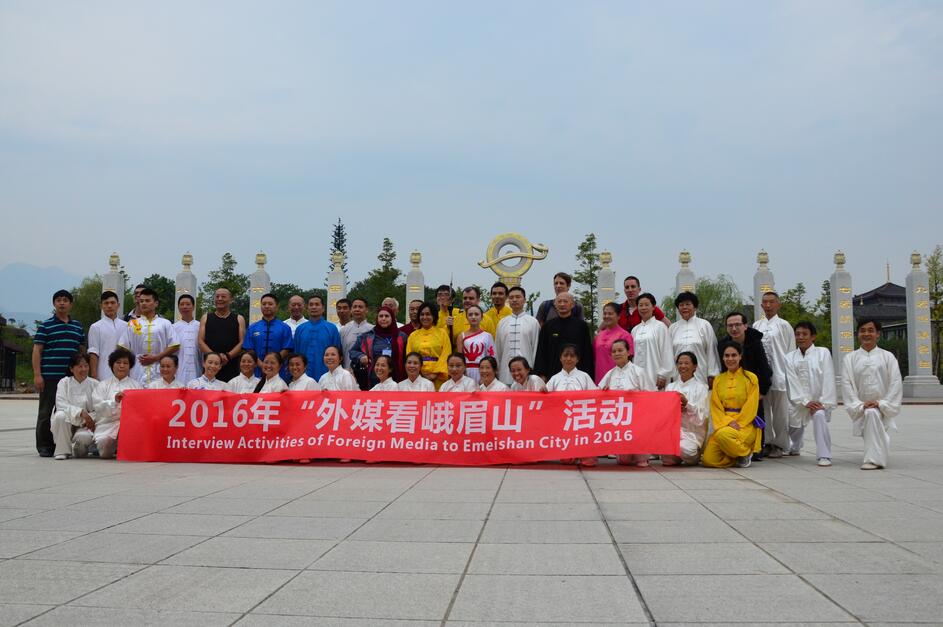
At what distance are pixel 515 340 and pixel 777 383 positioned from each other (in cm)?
300

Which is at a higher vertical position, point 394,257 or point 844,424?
point 394,257

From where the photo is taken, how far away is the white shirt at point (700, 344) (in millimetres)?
7938

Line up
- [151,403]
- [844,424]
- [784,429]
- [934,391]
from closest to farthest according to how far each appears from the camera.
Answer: [151,403] < [784,429] < [844,424] < [934,391]

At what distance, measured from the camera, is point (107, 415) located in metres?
→ 7.88

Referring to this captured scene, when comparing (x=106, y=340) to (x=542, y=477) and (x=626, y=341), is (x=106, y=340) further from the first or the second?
(x=626, y=341)

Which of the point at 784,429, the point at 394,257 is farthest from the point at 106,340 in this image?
the point at 394,257

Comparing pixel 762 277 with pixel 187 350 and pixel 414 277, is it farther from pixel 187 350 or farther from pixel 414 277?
pixel 187 350

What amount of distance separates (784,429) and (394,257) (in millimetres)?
40899

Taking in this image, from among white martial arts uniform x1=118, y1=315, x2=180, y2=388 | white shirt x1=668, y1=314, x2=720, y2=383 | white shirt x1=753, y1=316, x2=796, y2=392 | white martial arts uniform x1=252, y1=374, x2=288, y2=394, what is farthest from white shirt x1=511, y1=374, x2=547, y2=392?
white martial arts uniform x1=118, y1=315, x2=180, y2=388

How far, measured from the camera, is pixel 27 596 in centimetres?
295

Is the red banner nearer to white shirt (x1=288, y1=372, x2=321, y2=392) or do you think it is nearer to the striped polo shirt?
white shirt (x1=288, y1=372, x2=321, y2=392)

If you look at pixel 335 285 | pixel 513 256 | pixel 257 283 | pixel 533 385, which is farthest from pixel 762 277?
pixel 533 385

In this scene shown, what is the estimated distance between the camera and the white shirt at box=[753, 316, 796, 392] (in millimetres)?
8305

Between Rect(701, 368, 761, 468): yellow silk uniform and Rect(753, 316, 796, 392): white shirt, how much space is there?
969mm
